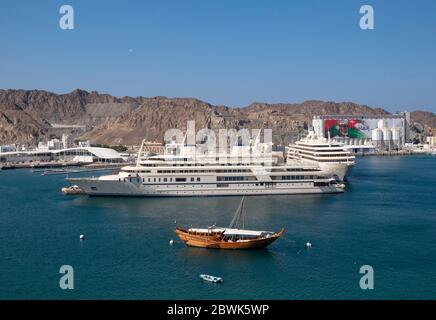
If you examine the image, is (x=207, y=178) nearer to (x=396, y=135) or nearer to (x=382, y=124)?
(x=396, y=135)

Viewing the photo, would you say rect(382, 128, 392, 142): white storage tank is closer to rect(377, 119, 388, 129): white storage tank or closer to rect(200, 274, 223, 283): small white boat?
rect(377, 119, 388, 129): white storage tank

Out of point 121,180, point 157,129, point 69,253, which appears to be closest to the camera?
point 69,253

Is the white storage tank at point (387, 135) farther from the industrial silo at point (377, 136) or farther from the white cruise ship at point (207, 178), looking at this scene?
the white cruise ship at point (207, 178)

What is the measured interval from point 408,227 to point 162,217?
13731 millimetres

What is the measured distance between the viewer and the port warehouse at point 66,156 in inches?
3056

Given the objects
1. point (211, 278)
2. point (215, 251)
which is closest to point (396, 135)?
point (215, 251)

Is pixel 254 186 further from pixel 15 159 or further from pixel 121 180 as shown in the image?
pixel 15 159

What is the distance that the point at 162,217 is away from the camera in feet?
103

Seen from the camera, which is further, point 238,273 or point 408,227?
point 408,227

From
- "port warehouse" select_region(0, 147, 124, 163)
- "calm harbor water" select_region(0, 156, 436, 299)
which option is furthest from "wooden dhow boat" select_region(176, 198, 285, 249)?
"port warehouse" select_region(0, 147, 124, 163)

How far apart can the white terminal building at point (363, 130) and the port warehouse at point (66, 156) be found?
4967 cm

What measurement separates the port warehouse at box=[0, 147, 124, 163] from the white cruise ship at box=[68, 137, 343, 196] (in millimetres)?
39081
